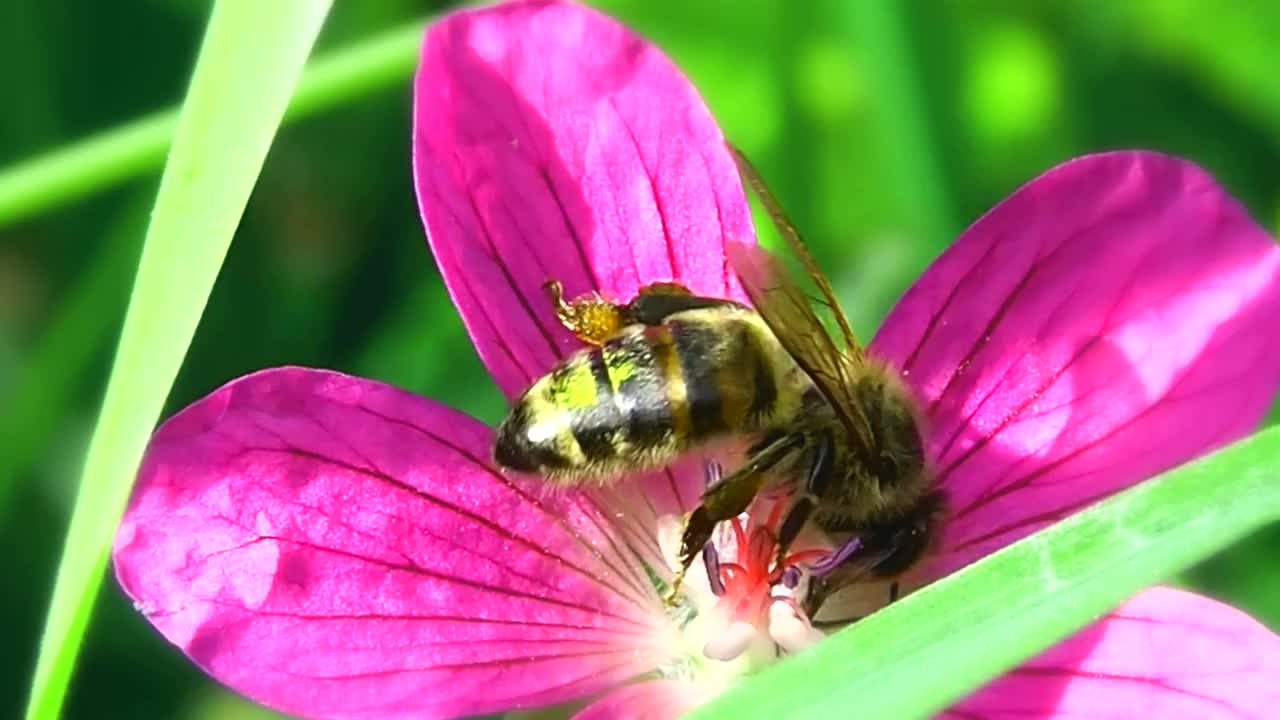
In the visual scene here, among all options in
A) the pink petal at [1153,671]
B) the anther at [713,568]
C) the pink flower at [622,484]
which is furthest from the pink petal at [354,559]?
the pink petal at [1153,671]

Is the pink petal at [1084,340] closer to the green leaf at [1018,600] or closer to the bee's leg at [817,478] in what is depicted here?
the bee's leg at [817,478]

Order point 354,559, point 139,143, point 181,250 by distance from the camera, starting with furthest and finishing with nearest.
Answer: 1. point 139,143
2. point 354,559
3. point 181,250

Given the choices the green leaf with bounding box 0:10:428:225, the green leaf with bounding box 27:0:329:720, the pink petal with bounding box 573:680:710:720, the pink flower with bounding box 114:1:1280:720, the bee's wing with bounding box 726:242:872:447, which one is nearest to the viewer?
the green leaf with bounding box 27:0:329:720

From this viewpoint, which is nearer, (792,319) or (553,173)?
(792,319)

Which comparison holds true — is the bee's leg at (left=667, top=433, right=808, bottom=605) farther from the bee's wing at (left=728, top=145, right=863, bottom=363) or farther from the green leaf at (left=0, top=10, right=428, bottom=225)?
the green leaf at (left=0, top=10, right=428, bottom=225)

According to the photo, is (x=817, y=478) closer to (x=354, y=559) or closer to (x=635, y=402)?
(x=635, y=402)

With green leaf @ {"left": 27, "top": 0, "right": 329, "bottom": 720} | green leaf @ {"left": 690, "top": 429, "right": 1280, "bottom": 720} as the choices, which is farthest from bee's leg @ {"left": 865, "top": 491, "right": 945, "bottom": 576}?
green leaf @ {"left": 27, "top": 0, "right": 329, "bottom": 720}

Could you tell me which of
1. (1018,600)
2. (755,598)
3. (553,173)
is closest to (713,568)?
(755,598)
